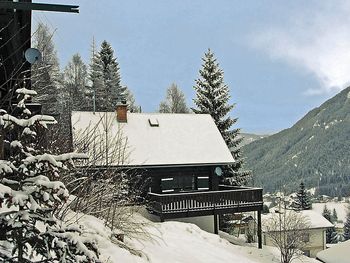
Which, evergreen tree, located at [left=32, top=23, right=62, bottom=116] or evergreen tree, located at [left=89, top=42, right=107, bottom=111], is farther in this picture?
evergreen tree, located at [left=89, top=42, right=107, bottom=111]

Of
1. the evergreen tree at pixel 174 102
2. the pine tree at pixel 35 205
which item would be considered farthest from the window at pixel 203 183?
the evergreen tree at pixel 174 102

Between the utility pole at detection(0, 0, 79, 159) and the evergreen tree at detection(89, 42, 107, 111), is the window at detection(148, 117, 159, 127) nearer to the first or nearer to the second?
the evergreen tree at detection(89, 42, 107, 111)

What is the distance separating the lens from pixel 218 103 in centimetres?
3394

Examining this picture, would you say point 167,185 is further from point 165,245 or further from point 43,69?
point 43,69

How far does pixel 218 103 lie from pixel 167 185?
11910 millimetres

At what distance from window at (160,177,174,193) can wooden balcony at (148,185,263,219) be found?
1.98m

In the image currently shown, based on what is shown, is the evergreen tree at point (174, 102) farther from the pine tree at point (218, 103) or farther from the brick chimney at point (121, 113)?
the brick chimney at point (121, 113)

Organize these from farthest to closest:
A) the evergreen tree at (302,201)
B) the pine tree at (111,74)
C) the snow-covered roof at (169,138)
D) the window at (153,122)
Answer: the evergreen tree at (302,201) → the pine tree at (111,74) → the window at (153,122) → the snow-covered roof at (169,138)

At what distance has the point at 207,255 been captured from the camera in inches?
490

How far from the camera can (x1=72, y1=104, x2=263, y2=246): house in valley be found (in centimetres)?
2166

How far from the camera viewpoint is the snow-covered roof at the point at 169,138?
24.2 metres

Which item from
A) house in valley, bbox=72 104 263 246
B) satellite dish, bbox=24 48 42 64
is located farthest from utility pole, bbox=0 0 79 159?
house in valley, bbox=72 104 263 246

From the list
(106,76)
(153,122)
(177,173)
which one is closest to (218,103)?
(153,122)

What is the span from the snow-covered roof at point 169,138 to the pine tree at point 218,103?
4.28 meters
